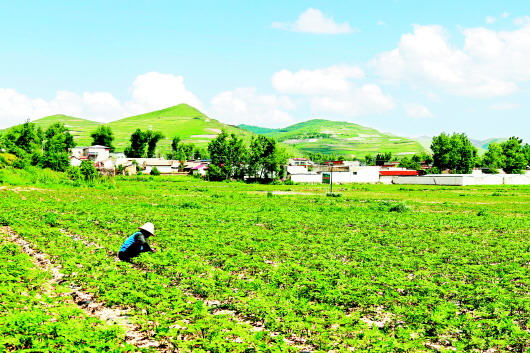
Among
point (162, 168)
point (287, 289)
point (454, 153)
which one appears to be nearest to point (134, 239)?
point (287, 289)

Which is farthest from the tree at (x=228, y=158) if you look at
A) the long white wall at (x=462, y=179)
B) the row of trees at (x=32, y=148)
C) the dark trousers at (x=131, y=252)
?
the dark trousers at (x=131, y=252)

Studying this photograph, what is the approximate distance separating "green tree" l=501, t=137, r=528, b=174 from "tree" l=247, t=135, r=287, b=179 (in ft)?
254

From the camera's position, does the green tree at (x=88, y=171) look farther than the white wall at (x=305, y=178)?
No

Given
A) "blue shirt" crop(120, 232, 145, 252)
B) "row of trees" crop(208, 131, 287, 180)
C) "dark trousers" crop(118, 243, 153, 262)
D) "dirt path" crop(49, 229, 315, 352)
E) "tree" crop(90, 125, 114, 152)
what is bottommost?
"dirt path" crop(49, 229, 315, 352)

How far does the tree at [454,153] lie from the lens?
116 meters

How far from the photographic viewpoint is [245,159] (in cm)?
9950

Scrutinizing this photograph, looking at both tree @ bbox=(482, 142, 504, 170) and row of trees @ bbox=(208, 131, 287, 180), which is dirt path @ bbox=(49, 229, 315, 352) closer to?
row of trees @ bbox=(208, 131, 287, 180)

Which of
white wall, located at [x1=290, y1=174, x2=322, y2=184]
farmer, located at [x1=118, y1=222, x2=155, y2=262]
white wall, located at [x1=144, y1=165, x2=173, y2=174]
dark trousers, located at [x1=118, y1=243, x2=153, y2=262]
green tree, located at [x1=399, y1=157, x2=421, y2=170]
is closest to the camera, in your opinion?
farmer, located at [x1=118, y1=222, x2=155, y2=262]

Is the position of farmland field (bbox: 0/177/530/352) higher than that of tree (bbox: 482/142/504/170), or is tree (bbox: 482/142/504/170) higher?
tree (bbox: 482/142/504/170)

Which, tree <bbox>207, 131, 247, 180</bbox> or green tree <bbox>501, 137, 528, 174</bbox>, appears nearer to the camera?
tree <bbox>207, 131, 247, 180</bbox>

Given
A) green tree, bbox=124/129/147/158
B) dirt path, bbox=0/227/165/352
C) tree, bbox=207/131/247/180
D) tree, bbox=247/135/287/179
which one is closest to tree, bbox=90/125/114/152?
green tree, bbox=124/129/147/158

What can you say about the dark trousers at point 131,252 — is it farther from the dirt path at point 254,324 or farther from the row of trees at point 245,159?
the row of trees at point 245,159

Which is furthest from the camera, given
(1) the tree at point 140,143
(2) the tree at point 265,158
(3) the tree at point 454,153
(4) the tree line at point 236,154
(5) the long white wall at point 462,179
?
(1) the tree at point 140,143

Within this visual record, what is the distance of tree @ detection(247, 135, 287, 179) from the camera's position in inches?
3804
